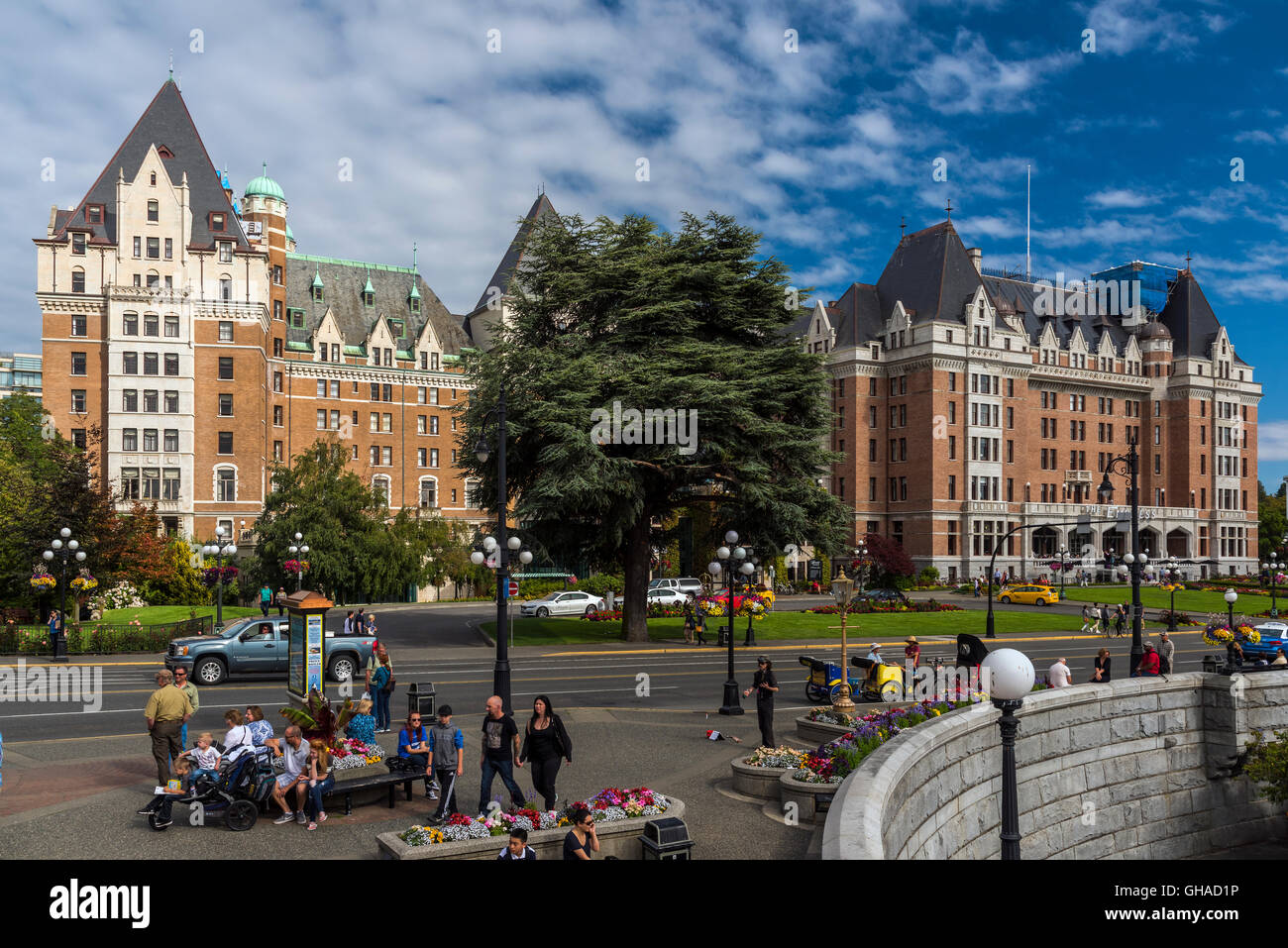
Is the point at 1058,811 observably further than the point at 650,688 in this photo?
No

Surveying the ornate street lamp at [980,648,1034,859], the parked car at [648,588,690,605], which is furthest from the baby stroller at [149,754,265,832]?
the parked car at [648,588,690,605]

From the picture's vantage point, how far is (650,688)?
82.1 ft

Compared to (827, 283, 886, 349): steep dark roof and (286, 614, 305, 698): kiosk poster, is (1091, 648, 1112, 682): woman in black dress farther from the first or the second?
(827, 283, 886, 349): steep dark roof

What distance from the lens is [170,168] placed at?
2518 inches

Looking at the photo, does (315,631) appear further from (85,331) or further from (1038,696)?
(85,331)

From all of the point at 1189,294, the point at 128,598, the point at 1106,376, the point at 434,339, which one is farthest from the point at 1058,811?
the point at 1189,294

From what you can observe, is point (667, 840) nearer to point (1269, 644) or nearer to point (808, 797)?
point (808, 797)

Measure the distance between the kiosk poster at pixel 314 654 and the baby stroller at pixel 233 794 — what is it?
20.2 ft

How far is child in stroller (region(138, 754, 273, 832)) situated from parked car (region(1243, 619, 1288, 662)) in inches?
1209

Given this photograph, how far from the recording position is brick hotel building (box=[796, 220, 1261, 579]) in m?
75.9

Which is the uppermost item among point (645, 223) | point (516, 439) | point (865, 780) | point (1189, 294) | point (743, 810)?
point (1189, 294)

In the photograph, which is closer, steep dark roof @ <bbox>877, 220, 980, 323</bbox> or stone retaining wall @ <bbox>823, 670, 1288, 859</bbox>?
stone retaining wall @ <bbox>823, 670, 1288, 859</bbox>

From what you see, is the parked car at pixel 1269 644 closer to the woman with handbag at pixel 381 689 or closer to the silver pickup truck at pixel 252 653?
the woman with handbag at pixel 381 689

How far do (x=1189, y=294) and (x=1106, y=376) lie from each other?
48.4ft
